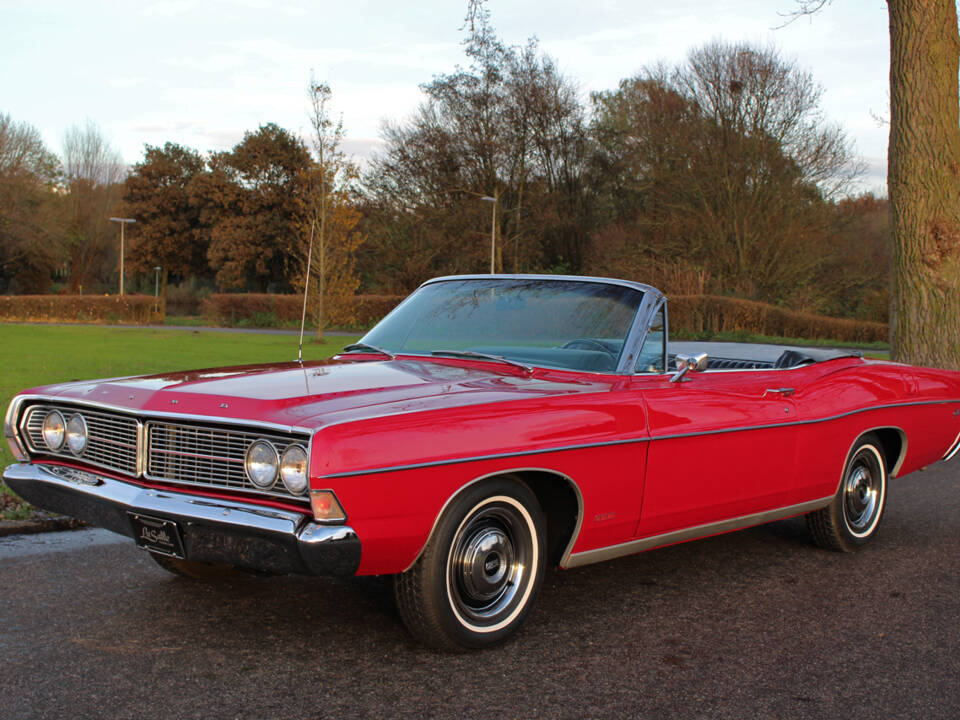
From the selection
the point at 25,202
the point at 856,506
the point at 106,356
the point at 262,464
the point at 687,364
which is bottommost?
the point at 106,356

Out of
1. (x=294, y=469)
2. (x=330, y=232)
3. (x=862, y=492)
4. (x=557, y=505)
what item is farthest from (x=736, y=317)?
(x=294, y=469)

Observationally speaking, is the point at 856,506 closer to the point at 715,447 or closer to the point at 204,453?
the point at 715,447

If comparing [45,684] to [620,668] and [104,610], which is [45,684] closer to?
[104,610]

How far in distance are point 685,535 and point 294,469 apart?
1.88 meters

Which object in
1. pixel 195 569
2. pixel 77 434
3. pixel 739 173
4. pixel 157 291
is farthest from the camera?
pixel 157 291

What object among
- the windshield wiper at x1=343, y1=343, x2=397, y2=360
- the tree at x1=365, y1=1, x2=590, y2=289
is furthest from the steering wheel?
the tree at x1=365, y1=1, x2=590, y2=289

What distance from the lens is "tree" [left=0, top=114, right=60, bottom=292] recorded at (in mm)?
46531

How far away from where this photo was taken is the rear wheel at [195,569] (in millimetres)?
4262

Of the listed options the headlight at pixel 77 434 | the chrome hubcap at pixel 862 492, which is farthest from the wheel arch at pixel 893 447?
the headlight at pixel 77 434

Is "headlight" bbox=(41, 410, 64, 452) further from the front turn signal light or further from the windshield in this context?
the windshield

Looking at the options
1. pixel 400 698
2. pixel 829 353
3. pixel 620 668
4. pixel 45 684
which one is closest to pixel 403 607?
pixel 400 698

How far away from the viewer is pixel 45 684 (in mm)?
3070

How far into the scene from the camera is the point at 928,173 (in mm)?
10445

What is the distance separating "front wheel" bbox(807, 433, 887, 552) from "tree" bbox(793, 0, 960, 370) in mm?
5803
